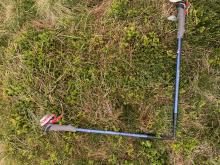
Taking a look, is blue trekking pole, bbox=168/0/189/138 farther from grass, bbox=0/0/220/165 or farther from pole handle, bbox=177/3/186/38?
grass, bbox=0/0/220/165

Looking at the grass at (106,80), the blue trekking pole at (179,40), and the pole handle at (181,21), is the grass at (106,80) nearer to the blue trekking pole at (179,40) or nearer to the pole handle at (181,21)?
the blue trekking pole at (179,40)

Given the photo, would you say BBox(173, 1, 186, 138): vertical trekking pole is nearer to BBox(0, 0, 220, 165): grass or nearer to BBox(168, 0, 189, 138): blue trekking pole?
BBox(168, 0, 189, 138): blue trekking pole

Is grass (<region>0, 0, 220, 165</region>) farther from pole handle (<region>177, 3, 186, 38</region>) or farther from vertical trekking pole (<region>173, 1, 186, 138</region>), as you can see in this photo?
pole handle (<region>177, 3, 186, 38</region>)

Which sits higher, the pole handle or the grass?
the pole handle

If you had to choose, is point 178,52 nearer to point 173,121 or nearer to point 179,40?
point 179,40

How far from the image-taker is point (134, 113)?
14.5 feet

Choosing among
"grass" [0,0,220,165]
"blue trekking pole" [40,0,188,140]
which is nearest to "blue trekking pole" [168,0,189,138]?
"blue trekking pole" [40,0,188,140]

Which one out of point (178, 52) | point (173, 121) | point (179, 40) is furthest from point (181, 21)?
point (173, 121)

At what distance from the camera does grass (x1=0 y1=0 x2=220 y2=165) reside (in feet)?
13.9

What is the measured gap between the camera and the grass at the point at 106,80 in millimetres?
4246

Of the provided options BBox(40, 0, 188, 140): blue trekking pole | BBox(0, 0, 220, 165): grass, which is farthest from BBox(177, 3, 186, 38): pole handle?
BBox(0, 0, 220, 165): grass

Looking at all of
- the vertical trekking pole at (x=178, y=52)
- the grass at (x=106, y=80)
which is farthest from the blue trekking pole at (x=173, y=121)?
the grass at (x=106, y=80)

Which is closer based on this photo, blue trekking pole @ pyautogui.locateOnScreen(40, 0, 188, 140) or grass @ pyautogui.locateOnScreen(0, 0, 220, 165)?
blue trekking pole @ pyautogui.locateOnScreen(40, 0, 188, 140)

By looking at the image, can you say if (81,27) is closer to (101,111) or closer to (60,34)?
(60,34)
